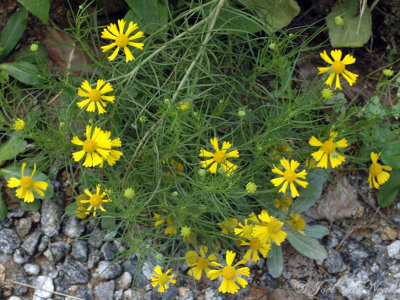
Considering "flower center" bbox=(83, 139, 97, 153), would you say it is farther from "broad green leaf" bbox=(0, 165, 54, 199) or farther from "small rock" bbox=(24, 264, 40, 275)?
"small rock" bbox=(24, 264, 40, 275)

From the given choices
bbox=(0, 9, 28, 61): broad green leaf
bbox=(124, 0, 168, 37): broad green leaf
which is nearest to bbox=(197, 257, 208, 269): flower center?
bbox=(124, 0, 168, 37): broad green leaf

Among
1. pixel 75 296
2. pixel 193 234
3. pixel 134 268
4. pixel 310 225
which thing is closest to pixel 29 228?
pixel 75 296

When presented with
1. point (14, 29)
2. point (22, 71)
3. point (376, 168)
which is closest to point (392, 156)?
point (376, 168)

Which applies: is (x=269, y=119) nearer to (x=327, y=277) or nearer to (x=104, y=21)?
(x=327, y=277)

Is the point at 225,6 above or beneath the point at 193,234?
above

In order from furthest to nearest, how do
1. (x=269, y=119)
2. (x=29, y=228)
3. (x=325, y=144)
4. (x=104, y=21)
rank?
(x=104, y=21) → (x=29, y=228) → (x=269, y=119) → (x=325, y=144)

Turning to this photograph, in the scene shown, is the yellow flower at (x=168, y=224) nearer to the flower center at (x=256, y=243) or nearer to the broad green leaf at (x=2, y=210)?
the flower center at (x=256, y=243)
